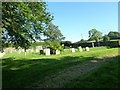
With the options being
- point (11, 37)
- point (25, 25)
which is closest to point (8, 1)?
point (25, 25)

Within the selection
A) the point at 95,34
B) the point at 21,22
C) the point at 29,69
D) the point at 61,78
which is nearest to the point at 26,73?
the point at 29,69

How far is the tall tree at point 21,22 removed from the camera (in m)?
6.76

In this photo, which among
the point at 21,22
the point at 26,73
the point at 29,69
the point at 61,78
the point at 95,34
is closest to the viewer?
the point at 61,78

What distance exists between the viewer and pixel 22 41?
25.9 feet

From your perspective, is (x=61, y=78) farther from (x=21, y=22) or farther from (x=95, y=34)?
(x=95, y=34)

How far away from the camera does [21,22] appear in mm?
7301

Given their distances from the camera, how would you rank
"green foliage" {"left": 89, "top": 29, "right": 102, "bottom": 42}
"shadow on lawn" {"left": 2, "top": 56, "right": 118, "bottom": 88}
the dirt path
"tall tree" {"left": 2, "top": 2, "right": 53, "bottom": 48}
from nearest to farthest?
the dirt path
"shadow on lawn" {"left": 2, "top": 56, "right": 118, "bottom": 88}
"tall tree" {"left": 2, "top": 2, "right": 53, "bottom": 48}
"green foliage" {"left": 89, "top": 29, "right": 102, "bottom": 42}

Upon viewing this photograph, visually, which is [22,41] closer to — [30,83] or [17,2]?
[17,2]

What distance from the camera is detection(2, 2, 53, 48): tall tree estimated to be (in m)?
6.76

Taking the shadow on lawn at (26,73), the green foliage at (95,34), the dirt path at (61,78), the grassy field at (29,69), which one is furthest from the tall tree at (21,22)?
the green foliage at (95,34)

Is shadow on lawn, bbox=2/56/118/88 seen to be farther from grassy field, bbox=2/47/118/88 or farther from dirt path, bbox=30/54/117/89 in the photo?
dirt path, bbox=30/54/117/89

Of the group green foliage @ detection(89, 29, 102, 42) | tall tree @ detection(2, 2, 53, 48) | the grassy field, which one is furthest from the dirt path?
green foliage @ detection(89, 29, 102, 42)

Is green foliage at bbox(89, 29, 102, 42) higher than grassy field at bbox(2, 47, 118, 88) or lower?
higher

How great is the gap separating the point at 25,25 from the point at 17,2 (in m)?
1.73
